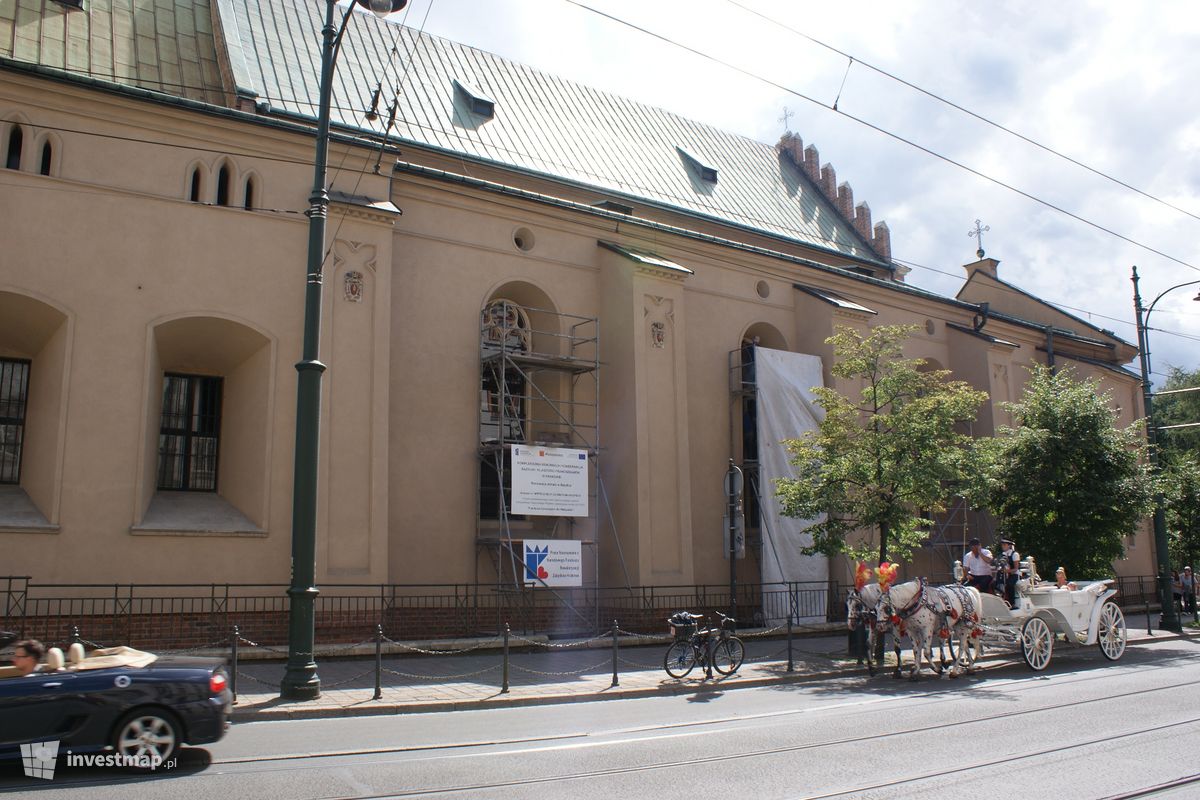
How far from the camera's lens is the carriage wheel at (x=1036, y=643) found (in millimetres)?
16062

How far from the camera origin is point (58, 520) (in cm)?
1590

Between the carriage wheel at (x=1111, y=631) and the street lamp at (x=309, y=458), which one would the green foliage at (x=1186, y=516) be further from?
the street lamp at (x=309, y=458)

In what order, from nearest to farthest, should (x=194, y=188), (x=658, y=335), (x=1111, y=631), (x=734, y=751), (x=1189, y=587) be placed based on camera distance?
(x=734, y=751) → (x=1111, y=631) → (x=194, y=188) → (x=658, y=335) → (x=1189, y=587)

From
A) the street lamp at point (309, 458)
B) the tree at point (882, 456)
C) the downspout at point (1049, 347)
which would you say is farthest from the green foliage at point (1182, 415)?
the street lamp at point (309, 458)

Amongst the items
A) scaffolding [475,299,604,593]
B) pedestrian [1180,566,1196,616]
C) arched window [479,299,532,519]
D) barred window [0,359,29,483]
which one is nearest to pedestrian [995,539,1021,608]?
scaffolding [475,299,604,593]

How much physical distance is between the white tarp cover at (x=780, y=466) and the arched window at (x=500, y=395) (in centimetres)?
609

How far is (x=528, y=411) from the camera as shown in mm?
22422

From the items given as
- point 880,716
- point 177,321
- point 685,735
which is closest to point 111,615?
point 177,321

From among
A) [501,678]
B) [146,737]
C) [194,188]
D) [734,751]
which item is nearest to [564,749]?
[734,751]

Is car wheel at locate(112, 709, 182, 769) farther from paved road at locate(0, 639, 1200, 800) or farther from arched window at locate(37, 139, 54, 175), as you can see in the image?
arched window at locate(37, 139, 54, 175)

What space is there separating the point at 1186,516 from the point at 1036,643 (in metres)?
18.6

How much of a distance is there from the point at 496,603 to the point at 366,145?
9967mm

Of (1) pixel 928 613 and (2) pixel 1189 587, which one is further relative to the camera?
(2) pixel 1189 587

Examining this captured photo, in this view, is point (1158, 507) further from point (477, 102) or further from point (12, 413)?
point (12, 413)
